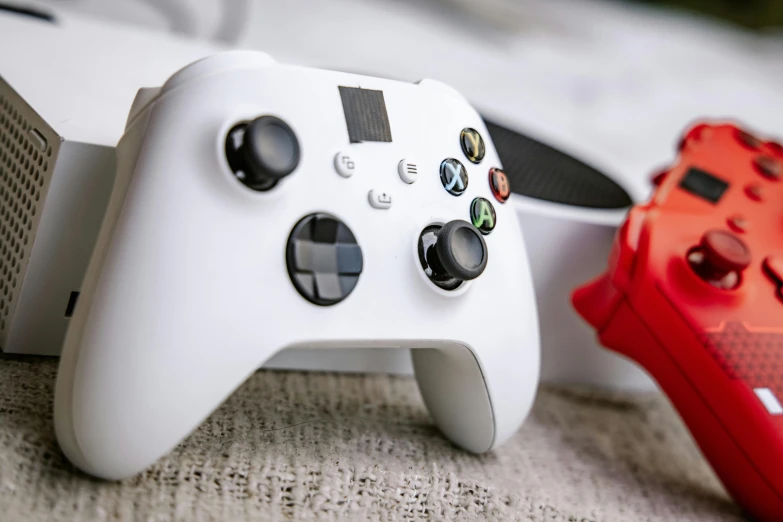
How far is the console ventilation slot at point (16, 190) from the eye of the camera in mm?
403

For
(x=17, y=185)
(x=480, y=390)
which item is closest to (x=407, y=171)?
(x=480, y=390)

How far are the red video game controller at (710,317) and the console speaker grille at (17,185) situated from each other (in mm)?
390

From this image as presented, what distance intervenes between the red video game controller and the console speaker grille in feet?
1.28

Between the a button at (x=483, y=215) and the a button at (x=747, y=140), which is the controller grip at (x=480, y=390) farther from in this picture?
the a button at (x=747, y=140)

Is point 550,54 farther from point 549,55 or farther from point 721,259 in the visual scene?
point 721,259

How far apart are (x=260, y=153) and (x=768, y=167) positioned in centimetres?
50

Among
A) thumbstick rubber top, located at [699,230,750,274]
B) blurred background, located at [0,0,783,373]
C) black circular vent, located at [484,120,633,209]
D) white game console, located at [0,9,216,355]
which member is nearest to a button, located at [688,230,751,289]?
thumbstick rubber top, located at [699,230,750,274]

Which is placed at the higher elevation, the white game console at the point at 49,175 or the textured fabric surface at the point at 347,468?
the white game console at the point at 49,175

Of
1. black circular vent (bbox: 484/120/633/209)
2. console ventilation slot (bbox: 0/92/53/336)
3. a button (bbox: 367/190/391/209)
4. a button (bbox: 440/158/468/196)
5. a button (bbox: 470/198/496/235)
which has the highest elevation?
a button (bbox: 440/158/468/196)

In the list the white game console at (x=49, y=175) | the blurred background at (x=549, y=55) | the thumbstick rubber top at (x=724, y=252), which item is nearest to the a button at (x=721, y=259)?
the thumbstick rubber top at (x=724, y=252)

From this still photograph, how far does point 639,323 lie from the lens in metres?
0.50

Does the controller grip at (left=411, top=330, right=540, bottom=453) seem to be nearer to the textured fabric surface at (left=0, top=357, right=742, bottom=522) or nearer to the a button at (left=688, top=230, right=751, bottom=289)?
the textured fabric surface at (left=0, top=357, right=742, bottom=522)

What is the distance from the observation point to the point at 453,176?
1.30 ft

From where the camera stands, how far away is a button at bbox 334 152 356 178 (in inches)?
14.0
